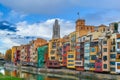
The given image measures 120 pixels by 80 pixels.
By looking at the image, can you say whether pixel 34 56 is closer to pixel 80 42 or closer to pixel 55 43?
pixel 55 43

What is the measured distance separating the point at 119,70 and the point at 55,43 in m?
41.4

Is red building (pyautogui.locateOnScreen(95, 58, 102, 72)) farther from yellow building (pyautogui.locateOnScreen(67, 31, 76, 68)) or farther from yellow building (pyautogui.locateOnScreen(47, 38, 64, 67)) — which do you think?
yellow building (pyautogui.locateOnScreen(47, 38, 64, 67))

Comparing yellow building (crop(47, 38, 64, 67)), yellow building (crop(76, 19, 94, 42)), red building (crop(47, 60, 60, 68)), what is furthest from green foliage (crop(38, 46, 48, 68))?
yellow building (crop(76, 19, 94, 42))

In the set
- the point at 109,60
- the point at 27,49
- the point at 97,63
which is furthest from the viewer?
the point at 27,49

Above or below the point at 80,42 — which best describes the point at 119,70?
below

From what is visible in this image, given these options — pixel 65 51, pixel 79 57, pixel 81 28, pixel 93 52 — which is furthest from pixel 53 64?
pixel 93 52

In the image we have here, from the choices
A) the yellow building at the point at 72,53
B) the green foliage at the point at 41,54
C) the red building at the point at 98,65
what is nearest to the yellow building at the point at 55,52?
the yellow building at the point at 72,53

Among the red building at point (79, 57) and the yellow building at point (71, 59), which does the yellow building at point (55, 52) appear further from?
the red building at point (79, 57)

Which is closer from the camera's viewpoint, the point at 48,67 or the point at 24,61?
the point at 48,67

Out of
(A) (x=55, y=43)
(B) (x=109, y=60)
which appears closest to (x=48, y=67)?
(A) (x=55, y=43)

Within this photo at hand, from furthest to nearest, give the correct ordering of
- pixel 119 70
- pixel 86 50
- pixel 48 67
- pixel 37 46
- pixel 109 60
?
pixel 37 46 < pixel 48 67 < pixel 86 50 < pixel 109 60 < pixel 119 70

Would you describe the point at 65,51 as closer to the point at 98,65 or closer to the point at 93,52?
the point at 93,52

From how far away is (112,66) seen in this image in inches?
2520

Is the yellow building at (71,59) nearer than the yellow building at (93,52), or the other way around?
the yellow building at (93,52)
